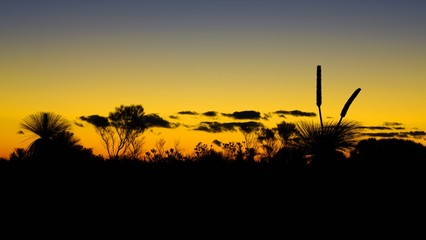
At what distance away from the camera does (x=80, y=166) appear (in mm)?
20734

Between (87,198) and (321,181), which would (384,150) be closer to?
(321,181)

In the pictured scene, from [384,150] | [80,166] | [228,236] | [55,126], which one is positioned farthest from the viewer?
[384,150]

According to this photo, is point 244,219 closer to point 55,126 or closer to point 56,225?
point 56,225

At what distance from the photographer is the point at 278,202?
14.6 meters

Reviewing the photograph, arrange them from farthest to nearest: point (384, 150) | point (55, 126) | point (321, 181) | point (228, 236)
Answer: point (384, 150) < point (55, 126) < point (321, 181) < point (228, 236)

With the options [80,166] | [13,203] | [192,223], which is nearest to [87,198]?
[13,203]

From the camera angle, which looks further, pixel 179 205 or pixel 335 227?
pixel 179 205

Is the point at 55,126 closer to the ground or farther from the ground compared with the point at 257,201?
farther from the ground

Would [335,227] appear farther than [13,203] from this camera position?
No

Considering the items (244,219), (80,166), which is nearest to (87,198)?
(244,219)

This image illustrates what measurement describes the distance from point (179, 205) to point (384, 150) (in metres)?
26.4

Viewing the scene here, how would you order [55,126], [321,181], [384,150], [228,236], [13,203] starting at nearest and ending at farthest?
[228,236]
[13,203]
[321,181]
[55,126]
[384,150]

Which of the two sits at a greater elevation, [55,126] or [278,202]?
[55,126]

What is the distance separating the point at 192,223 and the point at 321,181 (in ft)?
15.0
